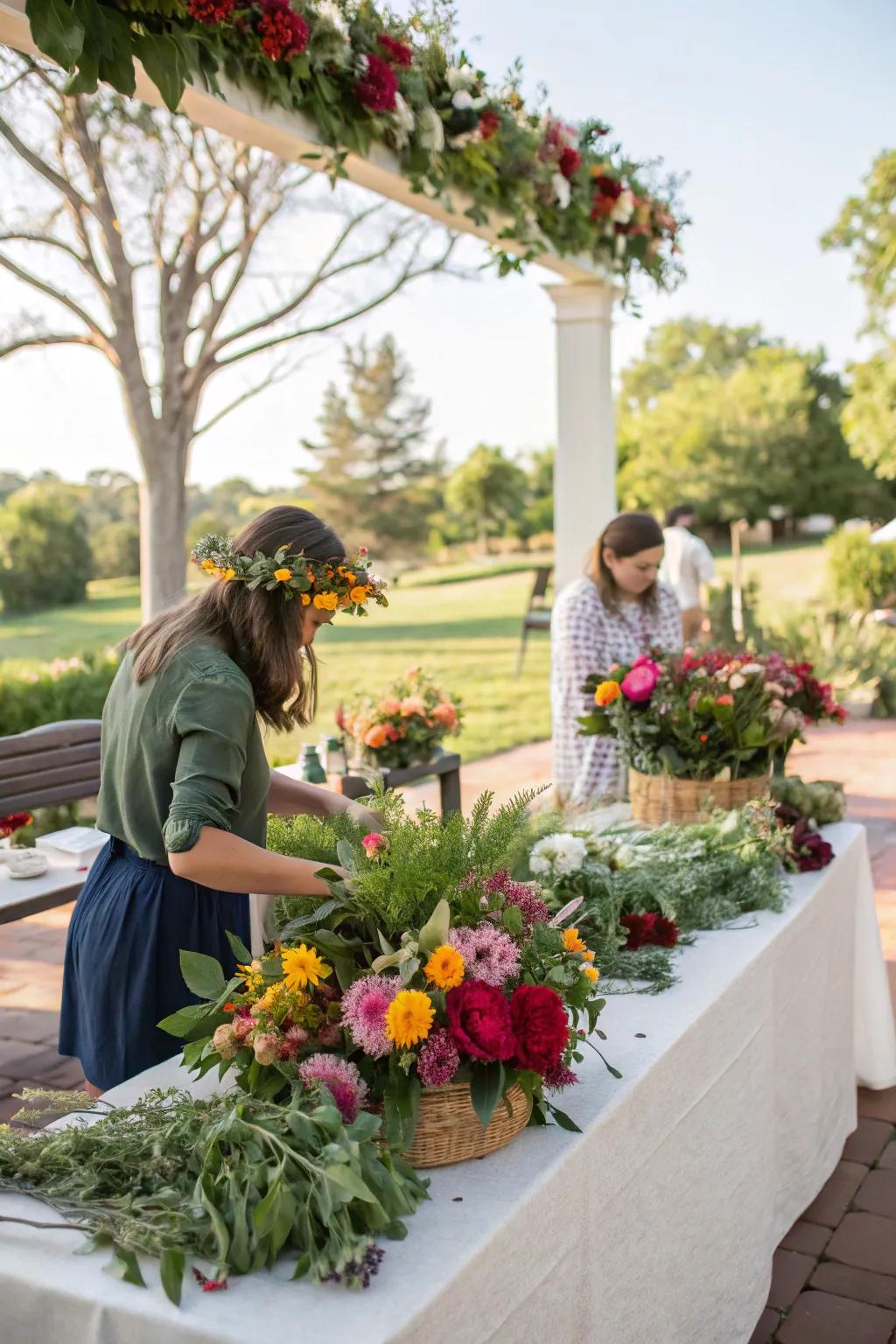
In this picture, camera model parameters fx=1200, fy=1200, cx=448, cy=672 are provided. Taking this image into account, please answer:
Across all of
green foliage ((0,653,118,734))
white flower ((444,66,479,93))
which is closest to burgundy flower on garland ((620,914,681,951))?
white flower ((444,66,479,93))

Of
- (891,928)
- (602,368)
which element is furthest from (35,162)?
(891,928)

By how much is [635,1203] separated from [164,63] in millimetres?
2445

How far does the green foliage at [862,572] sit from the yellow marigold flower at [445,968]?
39.4 feet

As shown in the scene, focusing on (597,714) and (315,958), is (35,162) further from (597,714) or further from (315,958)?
(315,958)

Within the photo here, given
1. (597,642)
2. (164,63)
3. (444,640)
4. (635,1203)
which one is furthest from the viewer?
(444,640)

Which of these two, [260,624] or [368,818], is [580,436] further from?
[368,818]

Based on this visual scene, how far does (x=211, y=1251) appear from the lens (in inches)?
50.3

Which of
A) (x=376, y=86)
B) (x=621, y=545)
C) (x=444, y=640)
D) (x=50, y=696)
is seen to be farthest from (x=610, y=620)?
(x=444, y=640)

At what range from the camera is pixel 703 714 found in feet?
9.69

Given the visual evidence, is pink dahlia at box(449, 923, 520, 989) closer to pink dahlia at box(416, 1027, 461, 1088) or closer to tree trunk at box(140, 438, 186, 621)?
pink dahlia at box(416, 1027, 461, 1088)

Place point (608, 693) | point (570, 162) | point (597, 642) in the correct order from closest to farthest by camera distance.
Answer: point (608, 693), point (597, 642), point (570, 162)

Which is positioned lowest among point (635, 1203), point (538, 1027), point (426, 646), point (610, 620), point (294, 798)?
point (426, 646)

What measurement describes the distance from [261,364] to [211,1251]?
8.64m

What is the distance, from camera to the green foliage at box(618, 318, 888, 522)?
3450 centimetres
